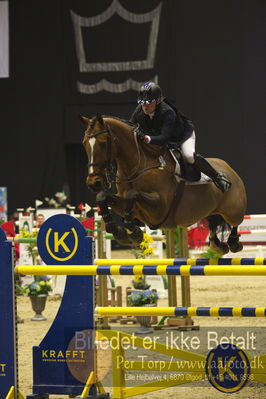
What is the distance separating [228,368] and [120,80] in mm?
13878

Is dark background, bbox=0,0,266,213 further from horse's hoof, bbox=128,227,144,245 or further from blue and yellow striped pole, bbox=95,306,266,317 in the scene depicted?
blue and yellow striped pole, bbox=95,306,266,317

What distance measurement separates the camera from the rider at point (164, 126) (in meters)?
5.09

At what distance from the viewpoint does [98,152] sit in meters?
4.85

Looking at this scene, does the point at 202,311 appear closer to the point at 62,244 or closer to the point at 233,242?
the point at 62,244

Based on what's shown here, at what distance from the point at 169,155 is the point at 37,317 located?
421 cm

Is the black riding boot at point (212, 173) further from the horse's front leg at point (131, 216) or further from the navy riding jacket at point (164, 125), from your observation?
the horse's front leg at point (131, 216)

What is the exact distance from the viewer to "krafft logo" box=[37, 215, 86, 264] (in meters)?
4.57

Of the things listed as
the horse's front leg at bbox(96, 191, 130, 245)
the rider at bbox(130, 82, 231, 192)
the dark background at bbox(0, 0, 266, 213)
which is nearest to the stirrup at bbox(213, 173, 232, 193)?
the rider at bbox(130, 82, 231, 192)

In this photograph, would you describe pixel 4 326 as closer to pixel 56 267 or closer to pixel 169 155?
pixel 56 267

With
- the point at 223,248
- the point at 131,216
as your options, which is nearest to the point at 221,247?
the point at 223,248

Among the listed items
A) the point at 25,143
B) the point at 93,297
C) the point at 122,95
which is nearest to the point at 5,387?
the point at 93,297

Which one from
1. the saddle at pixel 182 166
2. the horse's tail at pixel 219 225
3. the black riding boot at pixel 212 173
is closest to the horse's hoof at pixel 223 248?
the horse's tail at pixel 219 225

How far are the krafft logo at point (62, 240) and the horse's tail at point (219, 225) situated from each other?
1.64m

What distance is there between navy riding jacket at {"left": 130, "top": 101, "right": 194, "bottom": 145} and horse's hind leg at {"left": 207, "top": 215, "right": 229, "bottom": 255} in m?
0.82
